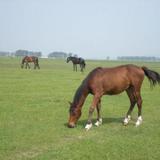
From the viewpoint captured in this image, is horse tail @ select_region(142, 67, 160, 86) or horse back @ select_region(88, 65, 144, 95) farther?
horse tail @ select_region(142, 67, 160, 86)

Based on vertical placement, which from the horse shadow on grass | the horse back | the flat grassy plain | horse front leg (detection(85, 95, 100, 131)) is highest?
the horse back

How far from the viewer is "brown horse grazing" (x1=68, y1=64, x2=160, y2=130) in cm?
1148

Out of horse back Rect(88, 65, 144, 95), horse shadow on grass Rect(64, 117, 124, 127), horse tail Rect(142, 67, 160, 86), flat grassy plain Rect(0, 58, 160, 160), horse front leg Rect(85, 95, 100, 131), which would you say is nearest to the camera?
flat grassy plain Rect(0, 58, 160, 160)

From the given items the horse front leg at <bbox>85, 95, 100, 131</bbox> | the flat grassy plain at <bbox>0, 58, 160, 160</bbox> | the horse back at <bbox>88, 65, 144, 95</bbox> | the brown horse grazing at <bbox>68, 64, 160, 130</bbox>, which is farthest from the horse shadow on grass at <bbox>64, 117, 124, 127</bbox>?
the horse back at <bbox>88, 65, 144, 95</bbox>

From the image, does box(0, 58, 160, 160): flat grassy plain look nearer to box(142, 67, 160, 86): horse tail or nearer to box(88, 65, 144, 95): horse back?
box(88, 65, 144, 95): horse back

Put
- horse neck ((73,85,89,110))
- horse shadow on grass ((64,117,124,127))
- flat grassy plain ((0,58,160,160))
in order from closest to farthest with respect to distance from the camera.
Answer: flat grassy plain ((0,58,160,160))
horse neck ((73,85,89,110))
horse shadow on grass ((64,117,124,127))

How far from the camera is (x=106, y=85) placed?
38.4ft

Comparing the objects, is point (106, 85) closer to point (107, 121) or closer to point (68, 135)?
point (107, 121)

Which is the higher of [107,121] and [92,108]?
[92,108]

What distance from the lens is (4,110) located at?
14.5 metres

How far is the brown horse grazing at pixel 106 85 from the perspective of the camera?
452 inches

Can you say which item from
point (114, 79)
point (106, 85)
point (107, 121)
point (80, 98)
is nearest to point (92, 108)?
point (80, 98)

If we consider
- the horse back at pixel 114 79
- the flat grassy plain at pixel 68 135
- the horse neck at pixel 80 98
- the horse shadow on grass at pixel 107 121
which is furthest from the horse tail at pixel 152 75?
the horse neck at pixel 80 98

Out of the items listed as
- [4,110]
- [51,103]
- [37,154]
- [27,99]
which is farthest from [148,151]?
[27,99]
